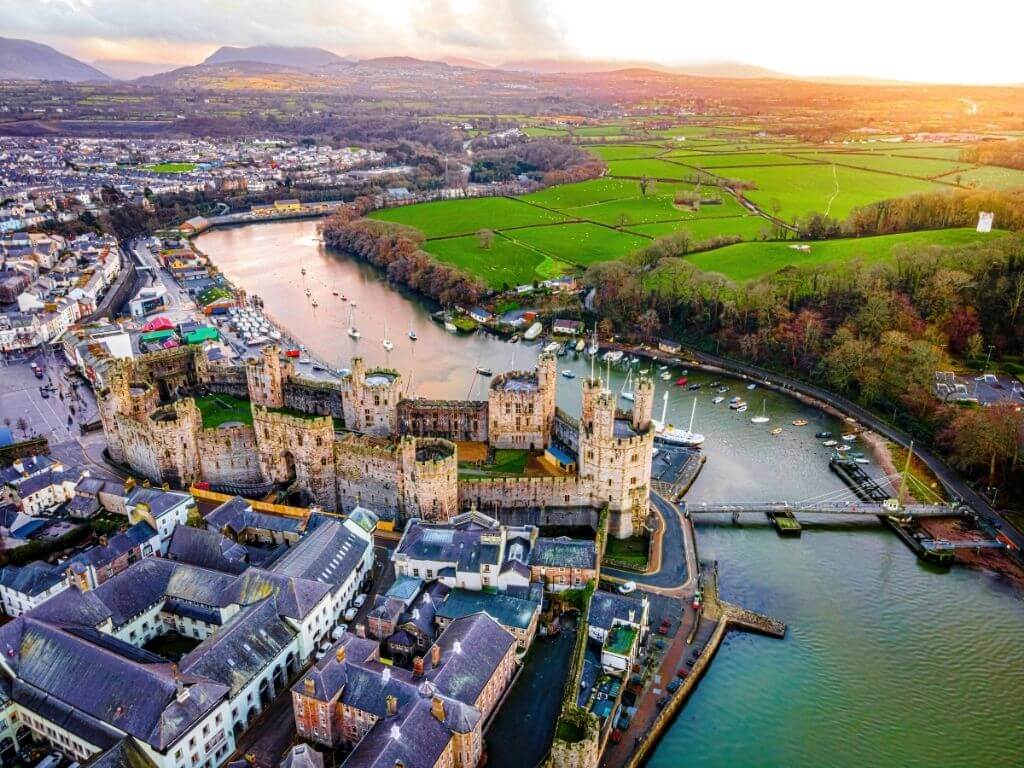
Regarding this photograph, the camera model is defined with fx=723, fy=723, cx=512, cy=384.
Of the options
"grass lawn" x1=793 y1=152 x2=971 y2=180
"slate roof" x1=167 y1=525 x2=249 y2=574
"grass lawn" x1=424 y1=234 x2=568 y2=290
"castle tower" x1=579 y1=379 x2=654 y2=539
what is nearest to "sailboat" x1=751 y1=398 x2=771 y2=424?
"castle tower" x1=579 y1=379 x2=654 y2=539

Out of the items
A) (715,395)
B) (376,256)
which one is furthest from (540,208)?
(715,395)

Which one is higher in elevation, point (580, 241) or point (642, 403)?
point (642, 403)

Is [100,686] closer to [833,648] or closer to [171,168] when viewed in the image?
[833,648]

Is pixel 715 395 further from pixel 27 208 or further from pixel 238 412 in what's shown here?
pixel 27 208

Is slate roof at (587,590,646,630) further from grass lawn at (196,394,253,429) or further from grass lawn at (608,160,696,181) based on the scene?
grass lawn at (608,160,696,181)

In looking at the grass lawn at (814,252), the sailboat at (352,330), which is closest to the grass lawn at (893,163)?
the grass lawn at (814,252)

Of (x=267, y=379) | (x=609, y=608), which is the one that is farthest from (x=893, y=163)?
(x=609, y=608)

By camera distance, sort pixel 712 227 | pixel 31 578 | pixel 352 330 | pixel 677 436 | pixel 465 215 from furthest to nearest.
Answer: pixel 465 215
pixel 712 227
pixel 352 330
pixel 677 436
pixel 31 578
